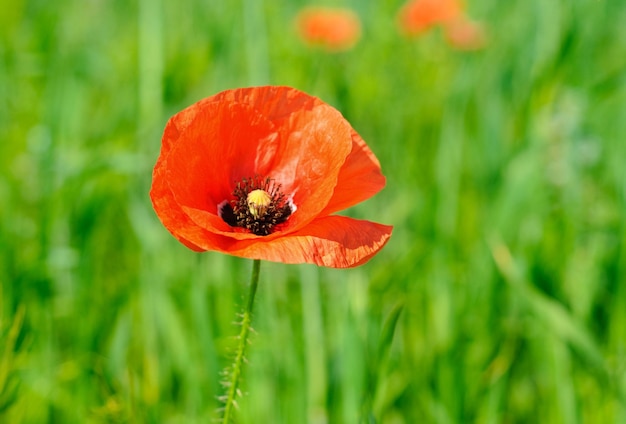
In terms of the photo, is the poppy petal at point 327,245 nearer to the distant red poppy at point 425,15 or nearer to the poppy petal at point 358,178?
the poppy petal at point 358,178

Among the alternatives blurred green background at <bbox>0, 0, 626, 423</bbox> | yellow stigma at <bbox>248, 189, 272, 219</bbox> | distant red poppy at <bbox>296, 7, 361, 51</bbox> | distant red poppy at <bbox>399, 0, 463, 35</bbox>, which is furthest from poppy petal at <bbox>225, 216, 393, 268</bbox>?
distant red poppy at <bbox>399, 0, 463, 35</bbox>

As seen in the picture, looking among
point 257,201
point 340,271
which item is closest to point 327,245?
point 257,201

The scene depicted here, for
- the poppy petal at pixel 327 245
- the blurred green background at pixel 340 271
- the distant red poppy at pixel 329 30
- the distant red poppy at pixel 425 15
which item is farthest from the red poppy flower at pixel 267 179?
the distant red poppy at pixel 425 15

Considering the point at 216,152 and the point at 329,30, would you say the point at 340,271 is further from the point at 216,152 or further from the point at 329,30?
the point at 329,30

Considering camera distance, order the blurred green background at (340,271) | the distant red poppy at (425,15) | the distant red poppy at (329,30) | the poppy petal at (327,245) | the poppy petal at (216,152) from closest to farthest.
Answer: the poppy petal at (327,245)
the poppy petal at (216,152)
the blurred green background at (340,271)
the distant red poppy at (329,30)
the distant red poppy at (425,15)

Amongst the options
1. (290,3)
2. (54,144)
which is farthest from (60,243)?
(290,3)

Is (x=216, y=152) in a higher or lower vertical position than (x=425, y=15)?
lower
